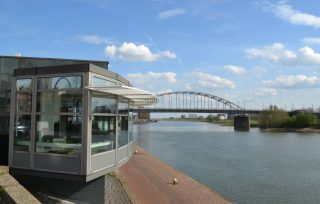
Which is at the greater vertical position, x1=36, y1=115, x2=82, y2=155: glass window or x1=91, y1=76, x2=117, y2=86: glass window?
x1=91, y1=76, x2=117, y2=86: glass window

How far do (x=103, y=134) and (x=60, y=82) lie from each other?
6.58ft

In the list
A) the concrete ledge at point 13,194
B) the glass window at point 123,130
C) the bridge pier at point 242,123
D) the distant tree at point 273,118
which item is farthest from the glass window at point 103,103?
the bridge pier at point 242,123

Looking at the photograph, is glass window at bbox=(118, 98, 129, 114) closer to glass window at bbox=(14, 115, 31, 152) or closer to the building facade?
the building facade

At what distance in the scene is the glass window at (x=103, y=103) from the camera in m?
11.0

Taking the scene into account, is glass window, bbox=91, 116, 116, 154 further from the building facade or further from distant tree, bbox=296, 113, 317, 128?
distant tree, bbox=296, 113, 317, 128

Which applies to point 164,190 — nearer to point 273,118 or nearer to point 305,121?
point 305,121

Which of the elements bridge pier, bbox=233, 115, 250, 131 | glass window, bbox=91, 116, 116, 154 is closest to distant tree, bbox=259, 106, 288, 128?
bridge pier, bbox=233, 115, 250, 131

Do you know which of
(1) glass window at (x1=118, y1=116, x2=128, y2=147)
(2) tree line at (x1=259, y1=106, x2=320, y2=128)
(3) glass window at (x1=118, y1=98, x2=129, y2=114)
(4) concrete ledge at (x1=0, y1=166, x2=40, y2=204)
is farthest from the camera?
(2) tree line at (x1=259, y1=106, x2=320, y2=128)

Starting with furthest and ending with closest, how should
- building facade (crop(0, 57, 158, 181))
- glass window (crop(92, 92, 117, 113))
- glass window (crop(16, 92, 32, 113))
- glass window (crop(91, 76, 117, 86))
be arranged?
1. glass window (crop(16, 92, 32, 113))
2. glass window (crop(92, 92, 117, 113))
3. glass window (crop(91, 76, 117, 86))
4. building facade (crop(0, 57, 158, 181))

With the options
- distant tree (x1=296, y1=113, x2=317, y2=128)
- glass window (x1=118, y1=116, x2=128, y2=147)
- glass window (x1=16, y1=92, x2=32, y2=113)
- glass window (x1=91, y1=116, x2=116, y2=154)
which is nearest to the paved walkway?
glass window (x1=118, y1=116, x2=128, y2=147)

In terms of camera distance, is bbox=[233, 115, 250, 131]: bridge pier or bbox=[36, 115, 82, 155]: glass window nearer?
bbox=[36, 115, 82, 155]: glass window

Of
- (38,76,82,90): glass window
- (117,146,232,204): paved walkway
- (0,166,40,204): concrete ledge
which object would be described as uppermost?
(38,76,82,90): glass window

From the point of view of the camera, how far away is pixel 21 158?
11570mm

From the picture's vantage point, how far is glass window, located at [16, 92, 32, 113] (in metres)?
11.3
